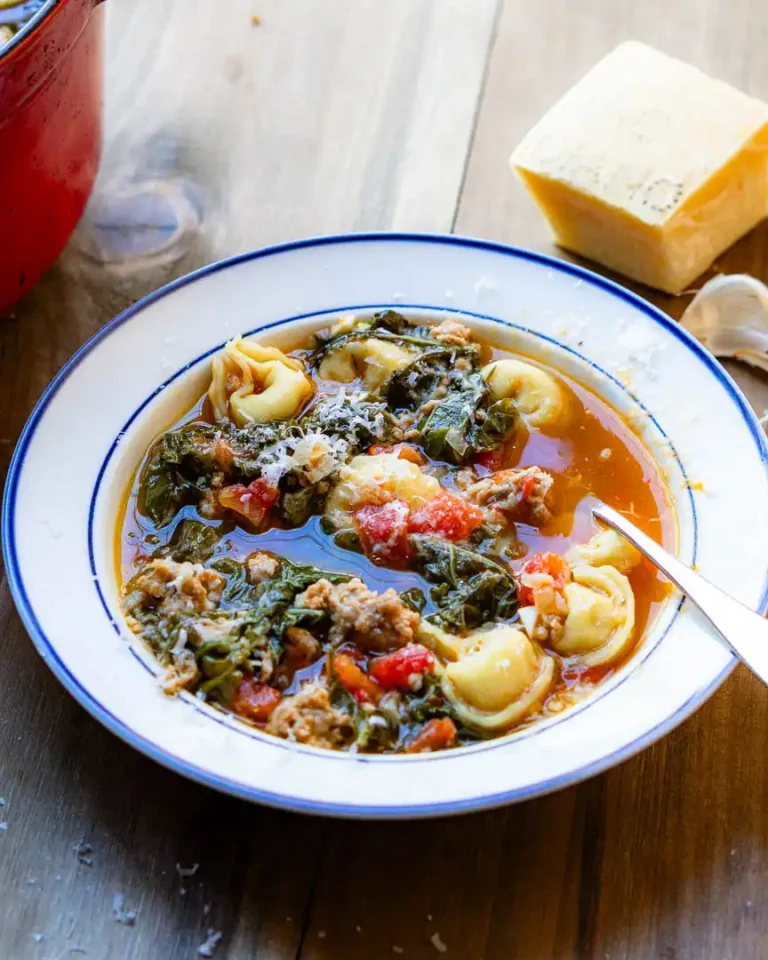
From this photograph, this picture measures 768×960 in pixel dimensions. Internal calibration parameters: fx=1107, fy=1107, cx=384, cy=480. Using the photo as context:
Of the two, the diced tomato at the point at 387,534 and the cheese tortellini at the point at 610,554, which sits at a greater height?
the cheese tortellini at the point at 610,554

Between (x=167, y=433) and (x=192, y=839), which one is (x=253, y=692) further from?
(x=167, y=433)

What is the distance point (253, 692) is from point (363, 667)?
0.29 meters

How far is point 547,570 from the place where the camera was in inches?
121

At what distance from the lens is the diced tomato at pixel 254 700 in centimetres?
276

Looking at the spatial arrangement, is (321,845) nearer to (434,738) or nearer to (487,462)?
(434,738)

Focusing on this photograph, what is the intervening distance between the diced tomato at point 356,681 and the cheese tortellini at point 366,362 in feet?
3.43

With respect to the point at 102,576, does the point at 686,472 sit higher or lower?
higher

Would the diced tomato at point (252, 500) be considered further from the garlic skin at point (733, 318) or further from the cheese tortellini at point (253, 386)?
the garlic skin at point (733, 318)

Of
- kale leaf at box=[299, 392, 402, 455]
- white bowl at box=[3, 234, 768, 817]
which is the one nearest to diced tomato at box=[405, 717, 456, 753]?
white bowl at box=[3, 234, 768, 817]

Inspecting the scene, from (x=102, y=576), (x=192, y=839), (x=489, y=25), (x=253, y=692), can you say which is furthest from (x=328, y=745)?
(x=489, y=25)

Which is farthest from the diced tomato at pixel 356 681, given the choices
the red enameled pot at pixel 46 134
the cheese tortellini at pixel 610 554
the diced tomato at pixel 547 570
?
the red enameled pot at pixel 46 134

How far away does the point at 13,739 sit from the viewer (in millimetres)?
2959

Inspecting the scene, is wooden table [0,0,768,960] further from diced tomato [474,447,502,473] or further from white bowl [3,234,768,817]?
diced tomato [474,447,502,473]

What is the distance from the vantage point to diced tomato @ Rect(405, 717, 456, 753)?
2686 mm
